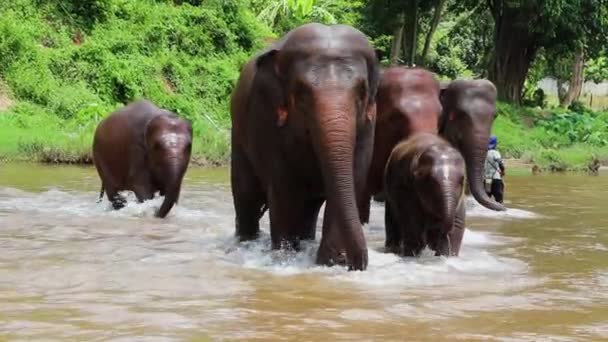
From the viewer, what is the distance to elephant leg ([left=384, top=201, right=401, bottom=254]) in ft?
25.6

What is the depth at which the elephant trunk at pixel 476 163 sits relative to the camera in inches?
386

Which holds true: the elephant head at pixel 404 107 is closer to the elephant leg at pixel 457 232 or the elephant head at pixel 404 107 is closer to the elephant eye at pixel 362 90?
the elephant leg at pixel 457 232

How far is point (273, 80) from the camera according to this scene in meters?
6.80

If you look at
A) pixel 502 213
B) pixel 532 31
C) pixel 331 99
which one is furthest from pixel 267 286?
pixel 532 31

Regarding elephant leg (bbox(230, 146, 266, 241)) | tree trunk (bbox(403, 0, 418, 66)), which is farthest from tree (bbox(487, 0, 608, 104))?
elephant leg (bbox(230, 146, 266, 241))

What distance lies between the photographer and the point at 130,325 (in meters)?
4.83

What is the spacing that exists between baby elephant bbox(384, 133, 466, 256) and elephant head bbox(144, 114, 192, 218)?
3.18m

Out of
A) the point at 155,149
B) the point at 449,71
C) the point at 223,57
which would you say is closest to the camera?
the point at 155,149

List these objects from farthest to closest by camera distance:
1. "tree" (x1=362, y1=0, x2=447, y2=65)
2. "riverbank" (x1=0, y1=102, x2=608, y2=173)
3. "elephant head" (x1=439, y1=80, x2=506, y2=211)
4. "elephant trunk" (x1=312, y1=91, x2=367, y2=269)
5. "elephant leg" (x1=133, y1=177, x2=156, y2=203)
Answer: "tree" (x1=362, y1=0, x2=447, y2=65) → "riverbank" (x1=0, y1=102, x2=608, y2=173) → "elephant leg" (x1=133, y1=177, x2=156, y2=203) → "elephant head" (x1=439, y1=80, x2=506, y2=211) → "elephant trunk" (x1=312, y1=91, x2=367, y2=269)

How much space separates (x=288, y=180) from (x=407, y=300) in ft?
5.19

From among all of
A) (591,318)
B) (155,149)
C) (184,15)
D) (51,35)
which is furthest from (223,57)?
(591,318)

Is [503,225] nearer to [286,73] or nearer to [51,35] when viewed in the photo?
[286,73]

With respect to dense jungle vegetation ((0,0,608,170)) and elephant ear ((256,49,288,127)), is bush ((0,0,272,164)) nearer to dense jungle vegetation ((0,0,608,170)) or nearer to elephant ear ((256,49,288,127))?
dense jungle vegetation ((0,0,608,170))

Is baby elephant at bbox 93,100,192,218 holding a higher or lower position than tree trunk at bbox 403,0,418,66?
lower
